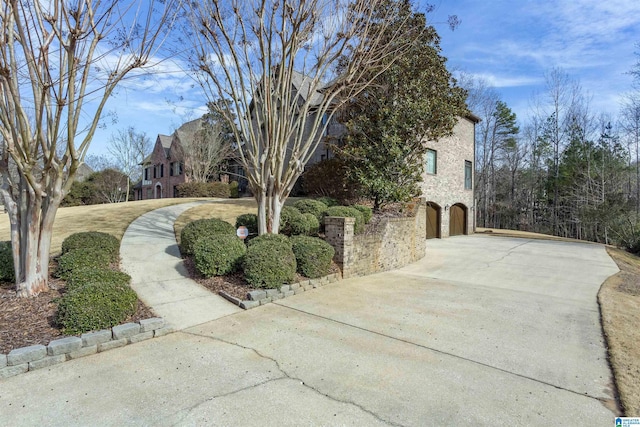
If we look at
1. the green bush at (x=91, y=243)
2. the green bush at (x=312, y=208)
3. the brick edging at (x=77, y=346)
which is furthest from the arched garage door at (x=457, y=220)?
the brick edging at (x=77, y=346)

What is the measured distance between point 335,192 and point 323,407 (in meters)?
11.7

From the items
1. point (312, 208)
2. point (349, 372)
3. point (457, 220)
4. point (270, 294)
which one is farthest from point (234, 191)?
point (349, 372)

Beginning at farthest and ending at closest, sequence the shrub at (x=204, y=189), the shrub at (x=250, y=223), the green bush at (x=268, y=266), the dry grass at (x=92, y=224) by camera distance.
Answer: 1. the shrub at (x=204, y=189)
2. the dry grass at (x=92, y=224)
3. the shrub at (x=250, y=223)
4. the green bush at (x=268, y=266)

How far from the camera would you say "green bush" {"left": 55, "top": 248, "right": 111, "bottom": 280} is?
5.83m

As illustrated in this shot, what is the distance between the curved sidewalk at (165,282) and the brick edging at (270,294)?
4.1 inches

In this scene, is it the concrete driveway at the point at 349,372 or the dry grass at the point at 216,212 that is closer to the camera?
the concrete driveway at the point at 349,372

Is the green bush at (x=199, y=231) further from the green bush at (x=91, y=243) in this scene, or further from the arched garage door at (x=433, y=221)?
the arched garage door at (x=433, y=221)

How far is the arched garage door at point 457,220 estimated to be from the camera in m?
18.8

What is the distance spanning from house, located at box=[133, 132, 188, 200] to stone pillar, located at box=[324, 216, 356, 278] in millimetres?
22831

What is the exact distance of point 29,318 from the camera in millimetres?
4387

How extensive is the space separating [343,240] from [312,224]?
138cm

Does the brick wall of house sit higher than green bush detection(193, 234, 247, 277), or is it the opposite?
the brick wall of house

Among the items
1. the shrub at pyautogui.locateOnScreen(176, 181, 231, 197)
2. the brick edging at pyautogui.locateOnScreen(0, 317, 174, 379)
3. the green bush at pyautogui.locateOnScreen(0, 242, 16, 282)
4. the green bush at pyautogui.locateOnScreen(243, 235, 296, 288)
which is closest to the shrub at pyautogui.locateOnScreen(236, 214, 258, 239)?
the green bush at pyautogui.locateOnScreen(243, 235, 296, 288)

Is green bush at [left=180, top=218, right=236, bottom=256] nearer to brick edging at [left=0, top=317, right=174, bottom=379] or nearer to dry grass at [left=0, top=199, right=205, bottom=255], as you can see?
dry grass at [left=0, top=199, right=205, bottom=255]
